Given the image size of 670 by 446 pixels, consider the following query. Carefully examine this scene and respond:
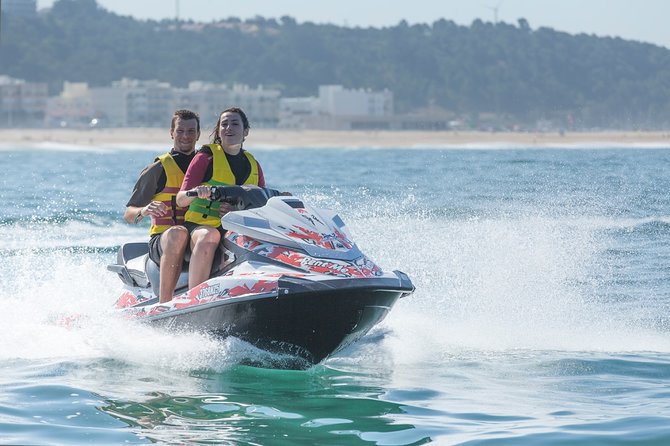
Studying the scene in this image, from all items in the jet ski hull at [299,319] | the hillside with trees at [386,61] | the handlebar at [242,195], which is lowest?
the jet ski hull at [299,319]

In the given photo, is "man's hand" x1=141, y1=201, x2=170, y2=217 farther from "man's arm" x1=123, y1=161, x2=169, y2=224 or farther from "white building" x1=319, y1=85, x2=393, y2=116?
"white building" x1=319, y1=85, x2=393, y2=116

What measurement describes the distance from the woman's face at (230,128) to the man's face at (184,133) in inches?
15.3

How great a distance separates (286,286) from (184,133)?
1.31 meters

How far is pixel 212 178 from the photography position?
272 inches

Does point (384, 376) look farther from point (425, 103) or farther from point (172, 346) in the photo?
point (425, 103)

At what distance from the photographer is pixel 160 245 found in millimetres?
7059

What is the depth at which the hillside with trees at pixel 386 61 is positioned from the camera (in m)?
135

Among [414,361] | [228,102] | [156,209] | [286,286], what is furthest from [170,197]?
[228,102]

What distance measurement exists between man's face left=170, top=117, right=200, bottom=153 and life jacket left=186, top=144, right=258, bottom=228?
0.33m

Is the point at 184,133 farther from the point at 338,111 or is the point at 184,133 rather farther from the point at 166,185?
the point at 338,111

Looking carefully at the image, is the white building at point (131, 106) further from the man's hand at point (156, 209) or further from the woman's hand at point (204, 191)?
the woman's hand at point (204, 191)

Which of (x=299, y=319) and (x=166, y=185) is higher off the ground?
(x=166, y=185)

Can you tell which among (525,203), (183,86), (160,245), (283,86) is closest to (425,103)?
(283,86)

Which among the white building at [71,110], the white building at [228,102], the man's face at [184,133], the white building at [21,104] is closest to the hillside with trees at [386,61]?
the white building at [21,104]
